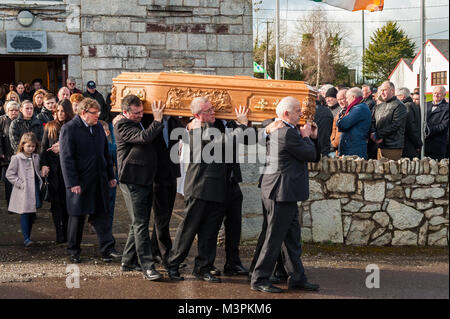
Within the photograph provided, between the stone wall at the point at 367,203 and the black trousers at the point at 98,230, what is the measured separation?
1.74m

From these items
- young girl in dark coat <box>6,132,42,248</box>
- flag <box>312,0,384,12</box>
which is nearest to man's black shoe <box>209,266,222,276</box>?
young girl in dark coat <box>6,132,42,248</box>

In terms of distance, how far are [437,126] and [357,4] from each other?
268 cm

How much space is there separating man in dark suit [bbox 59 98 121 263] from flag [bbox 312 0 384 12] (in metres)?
5.54

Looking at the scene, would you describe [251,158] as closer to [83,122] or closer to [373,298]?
[83,122]

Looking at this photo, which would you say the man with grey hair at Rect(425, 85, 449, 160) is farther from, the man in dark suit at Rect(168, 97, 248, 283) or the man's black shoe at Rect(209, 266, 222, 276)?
the man's black shoe at Rect(209, 266, 222, 276)

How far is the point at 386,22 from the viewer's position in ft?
239

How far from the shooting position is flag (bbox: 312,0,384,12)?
10.9 m

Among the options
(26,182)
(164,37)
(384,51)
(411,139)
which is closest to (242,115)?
(26,182)

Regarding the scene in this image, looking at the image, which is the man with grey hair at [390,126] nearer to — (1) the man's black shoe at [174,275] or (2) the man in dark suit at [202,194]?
(2) the man in dark suit at [202,194]

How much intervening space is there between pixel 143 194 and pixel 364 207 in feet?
9.85

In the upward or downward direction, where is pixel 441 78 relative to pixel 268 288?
upward

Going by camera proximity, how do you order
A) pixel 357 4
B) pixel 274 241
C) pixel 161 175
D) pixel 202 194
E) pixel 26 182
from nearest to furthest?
pixel 274 241, pixel 202 194, pixel 161 175, pixel 26 182, pixel 357 4

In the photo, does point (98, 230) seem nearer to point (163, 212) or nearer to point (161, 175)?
point (163, 212)

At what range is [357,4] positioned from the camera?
11055 mm
